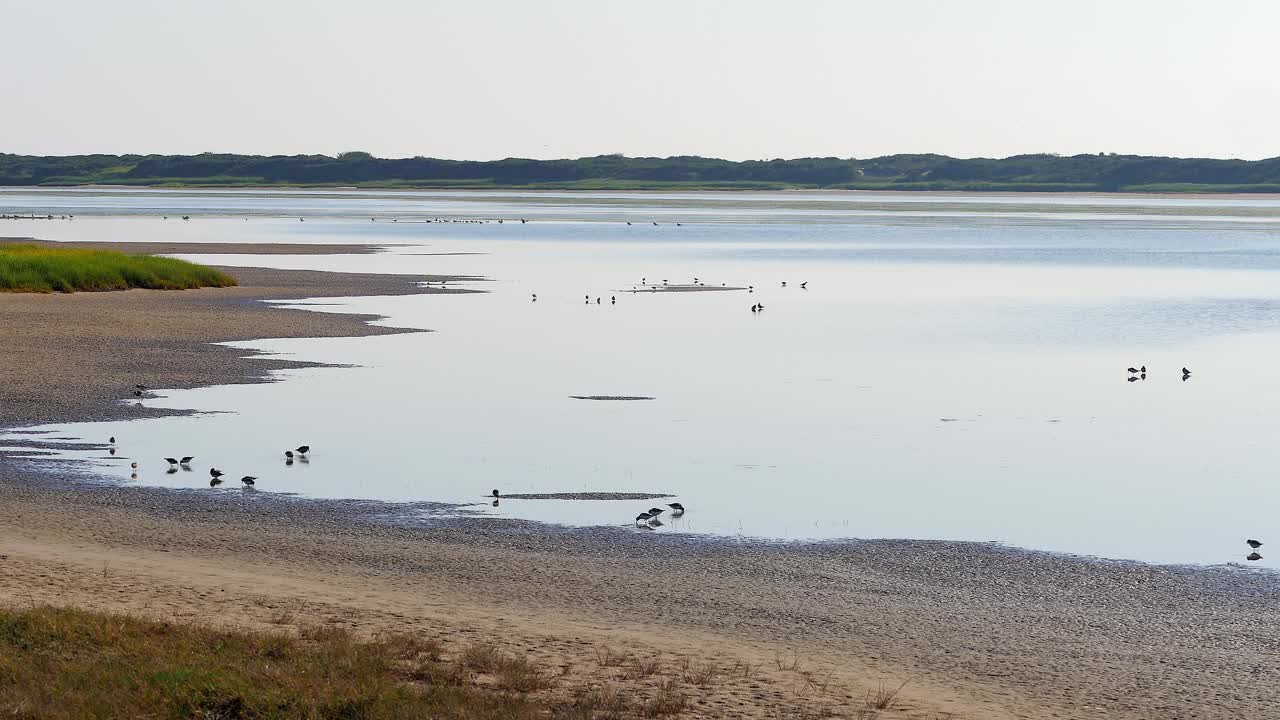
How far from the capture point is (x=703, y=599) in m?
15.4

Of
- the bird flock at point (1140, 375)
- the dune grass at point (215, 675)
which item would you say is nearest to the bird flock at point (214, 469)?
the dune grass at point (215, 675)

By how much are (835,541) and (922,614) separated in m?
3.25

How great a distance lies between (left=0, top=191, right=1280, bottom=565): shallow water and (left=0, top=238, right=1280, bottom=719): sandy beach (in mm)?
1228

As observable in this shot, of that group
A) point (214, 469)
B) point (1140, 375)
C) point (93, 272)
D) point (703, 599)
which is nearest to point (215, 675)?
point (703, 599)

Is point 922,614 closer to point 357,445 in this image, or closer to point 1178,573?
point 1178,573

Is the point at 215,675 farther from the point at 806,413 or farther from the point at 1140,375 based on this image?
the point at 1140,375

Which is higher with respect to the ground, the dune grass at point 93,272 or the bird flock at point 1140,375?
the dune grass at point 93,272

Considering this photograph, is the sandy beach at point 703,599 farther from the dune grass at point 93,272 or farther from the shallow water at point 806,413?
the dune grass at point 93,272

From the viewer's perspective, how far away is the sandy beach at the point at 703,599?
493 inches

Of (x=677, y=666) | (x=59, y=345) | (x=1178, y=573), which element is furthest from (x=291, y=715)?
(x=59, y=345)

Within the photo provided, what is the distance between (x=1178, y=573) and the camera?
16.8m

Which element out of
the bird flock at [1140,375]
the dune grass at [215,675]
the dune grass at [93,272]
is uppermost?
the dune grass at [215,675]

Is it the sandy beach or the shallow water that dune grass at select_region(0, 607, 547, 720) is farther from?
the shallow water

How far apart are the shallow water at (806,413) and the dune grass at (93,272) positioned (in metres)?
6.08
